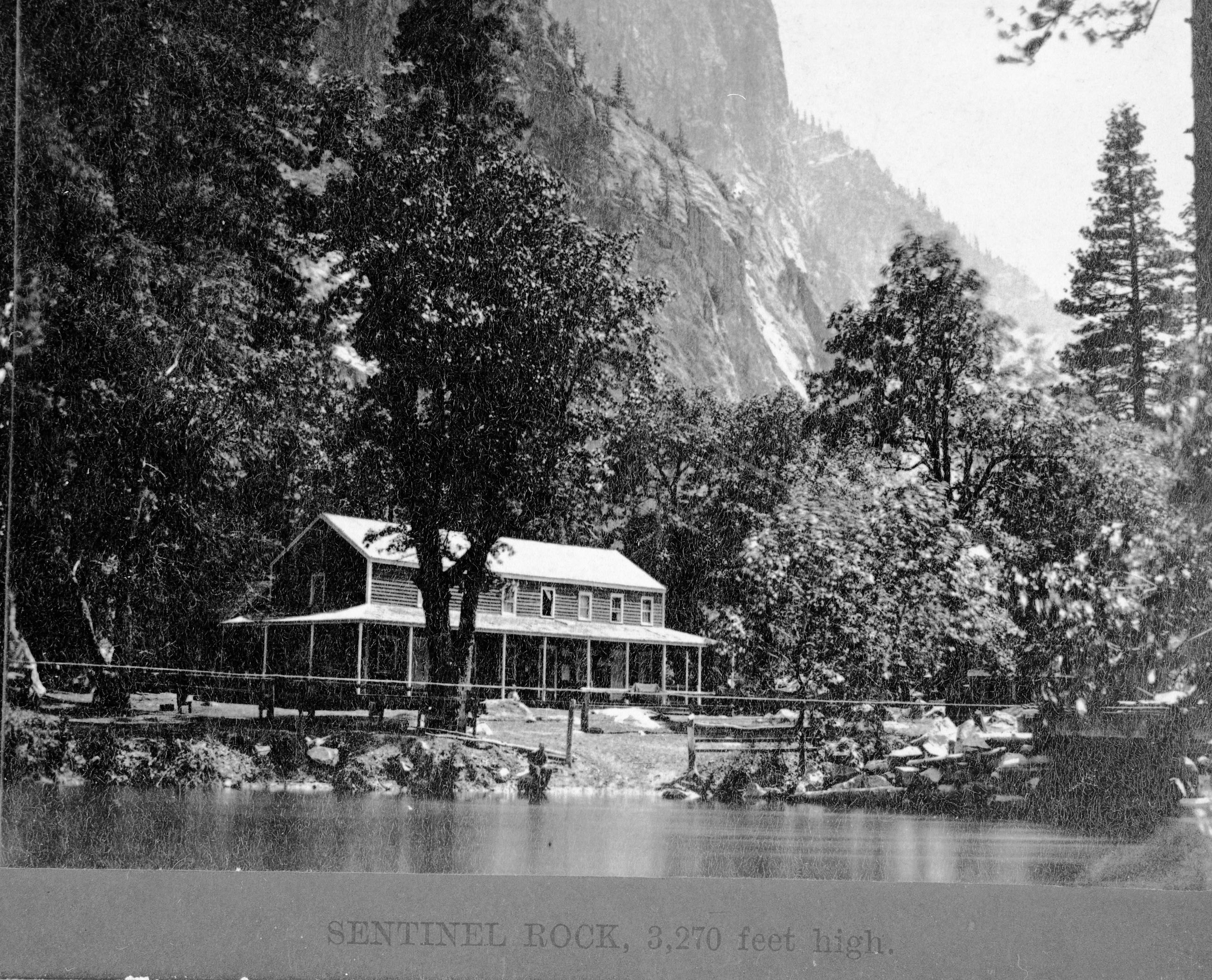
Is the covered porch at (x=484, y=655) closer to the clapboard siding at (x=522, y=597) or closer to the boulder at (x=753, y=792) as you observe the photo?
the clapboard siding at (x=522, y=597)

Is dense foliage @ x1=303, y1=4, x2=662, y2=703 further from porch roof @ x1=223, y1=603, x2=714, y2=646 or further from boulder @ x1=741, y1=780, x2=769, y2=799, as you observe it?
boulder @ x1=741, y1=780, x2=769, y2=799

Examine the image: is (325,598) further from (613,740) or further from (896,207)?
(896,207)

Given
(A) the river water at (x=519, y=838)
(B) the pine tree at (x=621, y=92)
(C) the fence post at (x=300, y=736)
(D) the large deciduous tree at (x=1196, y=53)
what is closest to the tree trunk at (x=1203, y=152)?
(D) the large deciduous tree at (x=1196, y=53)

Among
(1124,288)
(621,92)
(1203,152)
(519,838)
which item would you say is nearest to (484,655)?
(519,838)

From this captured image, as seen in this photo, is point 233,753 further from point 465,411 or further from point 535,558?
point 465,411

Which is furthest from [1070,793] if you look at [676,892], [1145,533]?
[676,892]

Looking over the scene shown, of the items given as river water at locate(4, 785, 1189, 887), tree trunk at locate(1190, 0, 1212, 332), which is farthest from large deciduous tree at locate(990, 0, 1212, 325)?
river water at locate(4, 785, 1189, 887)
